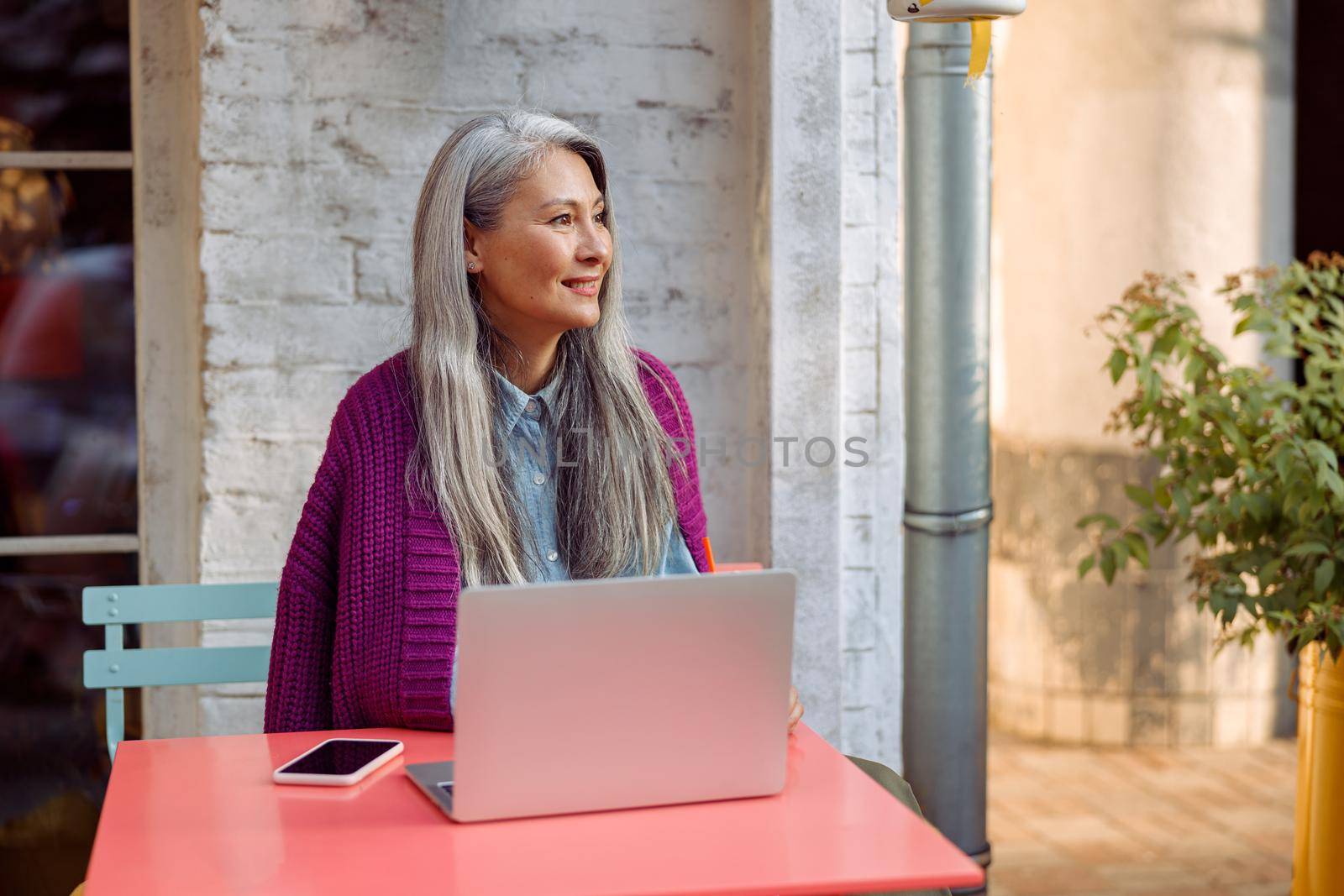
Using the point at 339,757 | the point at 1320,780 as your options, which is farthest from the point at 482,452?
the point at 1320,780

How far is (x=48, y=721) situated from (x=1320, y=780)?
7.99ft

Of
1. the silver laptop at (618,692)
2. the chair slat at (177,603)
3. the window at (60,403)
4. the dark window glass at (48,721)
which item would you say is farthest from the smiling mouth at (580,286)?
the dark window glass at (48,721)

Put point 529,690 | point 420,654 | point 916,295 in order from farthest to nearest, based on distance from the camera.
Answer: point 916,295 → point 420,654 → point 529,690

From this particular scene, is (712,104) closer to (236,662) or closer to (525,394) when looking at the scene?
(525,394)

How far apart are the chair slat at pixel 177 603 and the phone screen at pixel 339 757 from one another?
53cm

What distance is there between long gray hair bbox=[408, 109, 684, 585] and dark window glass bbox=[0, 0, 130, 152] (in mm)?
967

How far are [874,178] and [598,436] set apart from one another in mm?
997

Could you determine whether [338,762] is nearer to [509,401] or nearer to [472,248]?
[509,401]

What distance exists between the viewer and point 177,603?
207cm

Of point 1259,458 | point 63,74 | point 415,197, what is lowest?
point 1259,458

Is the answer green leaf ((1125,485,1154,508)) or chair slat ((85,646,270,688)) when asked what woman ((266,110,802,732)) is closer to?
chair slat ((85,646,270,688))

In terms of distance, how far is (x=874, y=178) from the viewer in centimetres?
275

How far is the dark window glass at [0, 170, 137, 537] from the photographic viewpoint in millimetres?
2678

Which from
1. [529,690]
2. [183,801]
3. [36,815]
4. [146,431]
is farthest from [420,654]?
[36,815]
